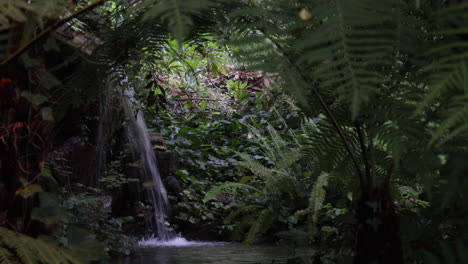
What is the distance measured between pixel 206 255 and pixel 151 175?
1.75 m

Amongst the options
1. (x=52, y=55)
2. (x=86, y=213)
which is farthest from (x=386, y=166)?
(x=86, y=213)

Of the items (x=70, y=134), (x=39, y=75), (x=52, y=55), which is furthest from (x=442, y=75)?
(x=70, y=134)

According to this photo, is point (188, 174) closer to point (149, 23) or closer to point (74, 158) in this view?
point (74, 158)

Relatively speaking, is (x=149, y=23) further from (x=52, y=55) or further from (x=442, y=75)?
(x=442, y=75)

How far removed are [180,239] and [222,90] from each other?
16.5 feet

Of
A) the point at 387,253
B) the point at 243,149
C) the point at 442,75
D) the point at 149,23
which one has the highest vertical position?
the point at 243,149

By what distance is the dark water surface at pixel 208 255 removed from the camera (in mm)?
2615

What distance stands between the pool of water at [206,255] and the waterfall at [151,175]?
0.55 metres

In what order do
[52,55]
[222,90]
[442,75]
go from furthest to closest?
[222,90] → [52,55] → [442,75]

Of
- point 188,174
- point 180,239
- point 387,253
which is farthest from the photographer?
point 188,174

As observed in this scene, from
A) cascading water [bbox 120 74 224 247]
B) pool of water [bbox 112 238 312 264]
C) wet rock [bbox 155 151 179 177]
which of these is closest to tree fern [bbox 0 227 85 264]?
pool of water [bbox 112 238 312 264]

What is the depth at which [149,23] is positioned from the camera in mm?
1289

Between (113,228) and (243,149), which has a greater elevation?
(243,149)

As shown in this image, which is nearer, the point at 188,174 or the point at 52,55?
the point at 52,55
